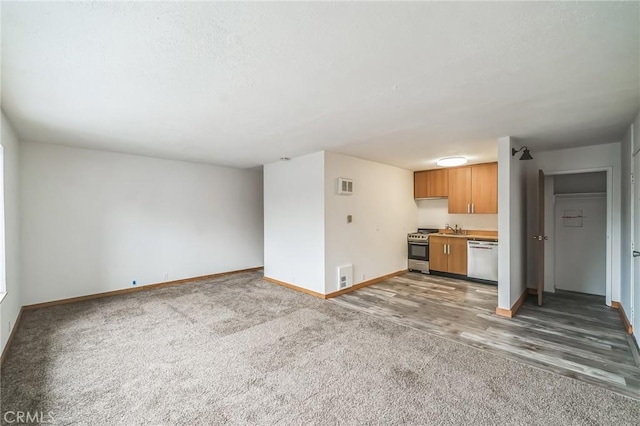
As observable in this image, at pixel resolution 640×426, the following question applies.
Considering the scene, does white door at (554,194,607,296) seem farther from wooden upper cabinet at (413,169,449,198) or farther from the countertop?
wooden upper cabinet at (413,169,449,198)

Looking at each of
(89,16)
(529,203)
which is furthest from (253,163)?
(529,203)

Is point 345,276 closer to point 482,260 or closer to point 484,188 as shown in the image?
point 482,260

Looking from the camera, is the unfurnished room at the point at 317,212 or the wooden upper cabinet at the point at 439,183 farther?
the wooden upper cabinet at the point at 439,183

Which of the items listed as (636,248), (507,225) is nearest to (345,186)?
(507,225)

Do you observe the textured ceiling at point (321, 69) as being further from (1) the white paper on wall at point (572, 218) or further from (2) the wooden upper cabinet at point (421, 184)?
(2) the wooden upper cabinet at point (421, 184)

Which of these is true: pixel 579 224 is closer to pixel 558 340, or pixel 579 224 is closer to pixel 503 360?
pixel 558 340

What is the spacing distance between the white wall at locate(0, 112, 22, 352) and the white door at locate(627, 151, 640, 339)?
21.6 feet

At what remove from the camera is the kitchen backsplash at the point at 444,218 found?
6282mm

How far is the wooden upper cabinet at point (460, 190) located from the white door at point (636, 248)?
9.33 feet

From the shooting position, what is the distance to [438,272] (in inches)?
250

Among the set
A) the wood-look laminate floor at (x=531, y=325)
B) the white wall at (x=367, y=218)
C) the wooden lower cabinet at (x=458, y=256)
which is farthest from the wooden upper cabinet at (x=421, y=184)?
the wood-look laminate floor at (x=531, y=325)

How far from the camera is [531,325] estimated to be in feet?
11.6

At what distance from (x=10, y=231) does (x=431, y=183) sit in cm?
725

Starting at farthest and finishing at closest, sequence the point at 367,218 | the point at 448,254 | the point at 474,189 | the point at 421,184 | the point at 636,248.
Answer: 1. the point at 421,184
2. the point at 448,254
3. the point at 474,189
4. the point at 367,218
5. the point at 636,248
